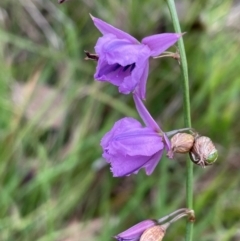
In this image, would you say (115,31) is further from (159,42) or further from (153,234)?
(153,234)

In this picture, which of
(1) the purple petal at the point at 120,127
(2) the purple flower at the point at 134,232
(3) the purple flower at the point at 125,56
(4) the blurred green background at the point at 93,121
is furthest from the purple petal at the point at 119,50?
(4) the blurred green background at the point at 93,121

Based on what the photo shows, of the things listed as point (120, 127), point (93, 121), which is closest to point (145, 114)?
point (120, 127)

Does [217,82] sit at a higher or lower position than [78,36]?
lower

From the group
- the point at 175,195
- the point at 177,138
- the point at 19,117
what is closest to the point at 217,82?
the point at 175,195

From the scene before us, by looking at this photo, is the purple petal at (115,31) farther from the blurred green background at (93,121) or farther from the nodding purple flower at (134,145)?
the blurred green background at (93,121)

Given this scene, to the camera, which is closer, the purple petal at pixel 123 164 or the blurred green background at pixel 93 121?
the purple petal at pixel 123 164

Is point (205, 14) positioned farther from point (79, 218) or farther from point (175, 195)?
point (79, 218)
